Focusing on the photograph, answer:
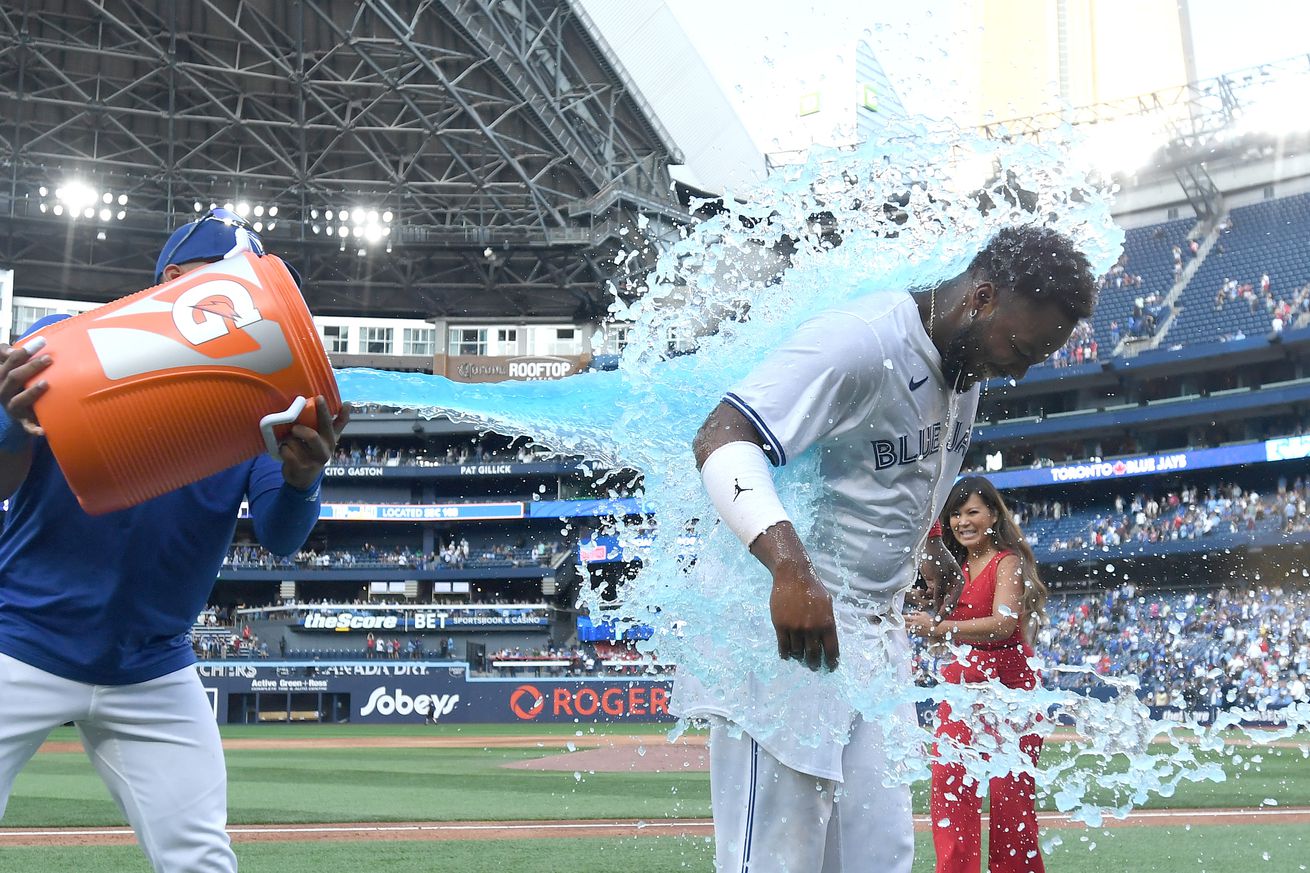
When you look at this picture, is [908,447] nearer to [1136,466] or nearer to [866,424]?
[866,424]

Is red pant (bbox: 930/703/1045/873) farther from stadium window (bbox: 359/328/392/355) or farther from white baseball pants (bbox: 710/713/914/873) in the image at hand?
stadium window (bbox: 359/328/392/355)

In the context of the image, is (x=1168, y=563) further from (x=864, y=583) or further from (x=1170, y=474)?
(x=864, y=583)

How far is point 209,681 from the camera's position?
2980 centimetres

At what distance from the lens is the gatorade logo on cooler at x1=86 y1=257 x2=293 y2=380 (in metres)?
2.58

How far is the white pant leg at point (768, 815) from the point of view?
114 inches

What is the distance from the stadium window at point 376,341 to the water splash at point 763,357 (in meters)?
45.3

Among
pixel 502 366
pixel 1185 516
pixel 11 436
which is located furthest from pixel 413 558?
pixel 11 436

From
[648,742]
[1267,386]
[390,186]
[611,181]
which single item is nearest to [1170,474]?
[1267,386]

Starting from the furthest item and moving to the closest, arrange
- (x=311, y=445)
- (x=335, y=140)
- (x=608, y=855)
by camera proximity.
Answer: (x=335, y=140), (x=608, y=855), (x=311, y=445)

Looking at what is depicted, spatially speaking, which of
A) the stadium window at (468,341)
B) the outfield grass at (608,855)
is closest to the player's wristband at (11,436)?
the outfield grass at (608,855)

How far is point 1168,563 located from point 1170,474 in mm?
4181

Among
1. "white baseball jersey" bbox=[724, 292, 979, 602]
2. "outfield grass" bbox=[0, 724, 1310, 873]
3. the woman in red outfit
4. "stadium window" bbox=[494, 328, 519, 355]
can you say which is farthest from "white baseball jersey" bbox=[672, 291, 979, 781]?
"stadium window" bbox=[494, 328, 519, 355]

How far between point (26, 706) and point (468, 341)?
46.9 m

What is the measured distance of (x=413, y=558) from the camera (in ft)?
148
